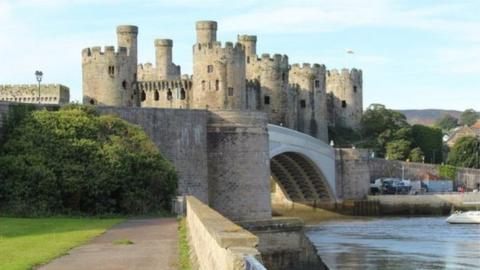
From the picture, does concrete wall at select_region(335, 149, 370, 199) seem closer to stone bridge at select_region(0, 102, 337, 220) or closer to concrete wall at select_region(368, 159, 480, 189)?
concrete wall at select_region(368, 159, 480, 189)

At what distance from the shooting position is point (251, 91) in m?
79.9

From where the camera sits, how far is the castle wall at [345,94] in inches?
3679

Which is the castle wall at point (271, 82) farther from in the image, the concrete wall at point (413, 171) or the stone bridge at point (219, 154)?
the stone bridge at point (219, 154)

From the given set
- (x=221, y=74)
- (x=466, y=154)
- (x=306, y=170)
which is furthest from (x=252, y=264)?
(x=466, y=154)

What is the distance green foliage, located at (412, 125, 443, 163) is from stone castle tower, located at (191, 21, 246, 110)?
3752 cm

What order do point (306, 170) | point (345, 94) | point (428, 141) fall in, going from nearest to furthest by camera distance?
1. point (306, 170)
2. point (345, 94)
3. point (428, 141)

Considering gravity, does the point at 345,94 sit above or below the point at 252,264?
above

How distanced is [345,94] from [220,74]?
27.5 meters

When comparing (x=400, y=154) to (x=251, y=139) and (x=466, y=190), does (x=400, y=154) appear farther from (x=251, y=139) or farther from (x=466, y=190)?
(x=251, y=139)

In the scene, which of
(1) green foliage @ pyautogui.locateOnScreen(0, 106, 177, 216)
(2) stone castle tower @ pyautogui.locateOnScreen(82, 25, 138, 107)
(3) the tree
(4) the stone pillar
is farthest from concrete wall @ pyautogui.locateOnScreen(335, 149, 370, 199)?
(1) green foliage @ pyautogui.locateOnScreen(0, 106, 177, 216)

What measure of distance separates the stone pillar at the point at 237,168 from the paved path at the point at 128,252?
20481 mm

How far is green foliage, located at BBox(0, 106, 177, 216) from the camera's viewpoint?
33938mm

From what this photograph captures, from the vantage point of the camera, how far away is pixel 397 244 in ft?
160

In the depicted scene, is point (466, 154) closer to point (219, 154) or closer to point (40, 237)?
point (219, 154)
